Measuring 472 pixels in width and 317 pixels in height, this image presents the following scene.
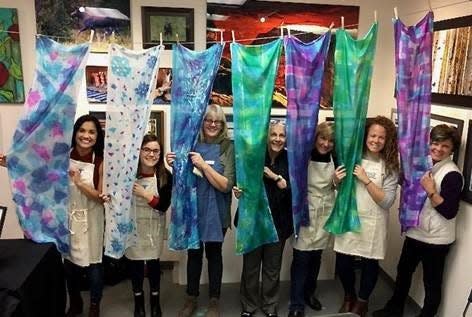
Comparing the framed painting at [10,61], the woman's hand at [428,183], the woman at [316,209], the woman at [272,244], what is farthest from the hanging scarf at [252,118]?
the framed painting at [10,61]

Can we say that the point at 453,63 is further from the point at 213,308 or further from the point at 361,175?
the point at 213,308

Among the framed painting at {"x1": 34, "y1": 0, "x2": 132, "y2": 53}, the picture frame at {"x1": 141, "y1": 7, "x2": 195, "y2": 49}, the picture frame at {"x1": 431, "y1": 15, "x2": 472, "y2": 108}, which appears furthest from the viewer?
the picture frame at {"x1": 141, "y1": 7, "x2": 195, "y2": 49}

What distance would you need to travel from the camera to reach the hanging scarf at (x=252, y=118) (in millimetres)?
2270

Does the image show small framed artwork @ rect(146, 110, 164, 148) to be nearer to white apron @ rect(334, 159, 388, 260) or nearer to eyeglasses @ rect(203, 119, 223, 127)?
eyeglasses @ rect(203, 119, 223, 127)

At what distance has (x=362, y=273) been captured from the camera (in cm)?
269

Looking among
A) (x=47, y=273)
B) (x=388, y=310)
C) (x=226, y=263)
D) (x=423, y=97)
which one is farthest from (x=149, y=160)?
(x=388, y=310)

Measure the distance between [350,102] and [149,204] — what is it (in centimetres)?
136

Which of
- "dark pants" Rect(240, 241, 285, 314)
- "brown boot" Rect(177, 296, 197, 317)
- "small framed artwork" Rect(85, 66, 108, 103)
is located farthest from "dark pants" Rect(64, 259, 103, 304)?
"small framed artwork" Rect(85, 66, 108, 103)

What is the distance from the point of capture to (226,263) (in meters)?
3.24

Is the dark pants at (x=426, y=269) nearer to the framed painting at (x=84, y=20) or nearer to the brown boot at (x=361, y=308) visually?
the brown boot at (x=361, y=308)

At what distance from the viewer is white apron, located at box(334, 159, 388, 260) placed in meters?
2.52

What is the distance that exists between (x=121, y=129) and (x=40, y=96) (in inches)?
18.3

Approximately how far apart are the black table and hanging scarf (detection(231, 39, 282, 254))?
1155 mm

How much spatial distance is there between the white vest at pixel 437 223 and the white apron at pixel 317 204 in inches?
22.6
